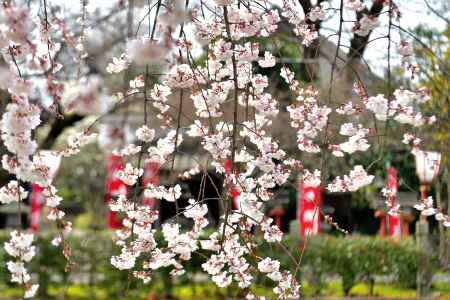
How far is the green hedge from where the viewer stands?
6.64 m

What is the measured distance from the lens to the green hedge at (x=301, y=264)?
261 inches

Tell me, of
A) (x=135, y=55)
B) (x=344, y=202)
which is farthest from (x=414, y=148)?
Result: (x=344, y=202)

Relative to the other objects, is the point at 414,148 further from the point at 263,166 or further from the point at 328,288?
the point at 328,288

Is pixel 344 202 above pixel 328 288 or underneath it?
above

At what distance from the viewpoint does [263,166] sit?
8.22 feet

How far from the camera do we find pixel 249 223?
2.59 meters

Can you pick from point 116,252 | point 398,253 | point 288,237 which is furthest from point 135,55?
point 398,253

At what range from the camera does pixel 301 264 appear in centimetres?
713

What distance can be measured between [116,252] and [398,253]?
105 inches

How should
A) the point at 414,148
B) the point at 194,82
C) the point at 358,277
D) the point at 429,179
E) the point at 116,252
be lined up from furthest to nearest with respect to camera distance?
the point at 358,277, the point at 429,179, the point at 116,252, the point at 414,148, the point at 194,82

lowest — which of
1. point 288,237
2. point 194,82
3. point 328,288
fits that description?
point 328,288

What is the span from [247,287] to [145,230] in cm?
36

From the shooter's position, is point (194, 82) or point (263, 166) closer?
point (194, 82)

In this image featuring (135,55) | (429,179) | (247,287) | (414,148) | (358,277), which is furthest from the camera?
(358,277)
